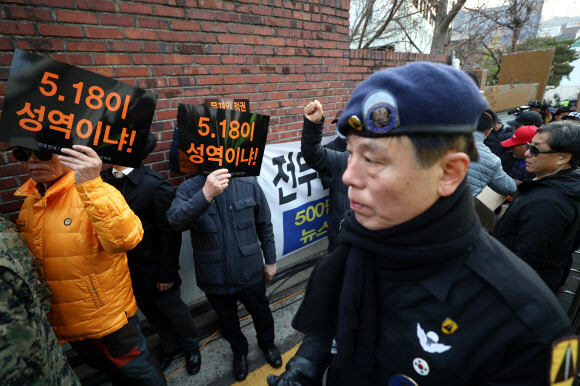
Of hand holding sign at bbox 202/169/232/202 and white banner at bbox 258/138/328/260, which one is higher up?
hand holding sign at bbox 202/169/232/202

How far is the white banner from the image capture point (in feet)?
10.4

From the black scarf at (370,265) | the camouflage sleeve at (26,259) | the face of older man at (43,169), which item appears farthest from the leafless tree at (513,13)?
the camouflage sleeve at (26,259)

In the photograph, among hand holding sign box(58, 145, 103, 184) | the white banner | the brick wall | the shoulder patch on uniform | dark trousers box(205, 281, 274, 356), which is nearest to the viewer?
the shoulder patch on uniform

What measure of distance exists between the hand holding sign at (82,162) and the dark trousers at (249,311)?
1376 millimetres

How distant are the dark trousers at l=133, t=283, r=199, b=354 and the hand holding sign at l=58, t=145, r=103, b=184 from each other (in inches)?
49.0

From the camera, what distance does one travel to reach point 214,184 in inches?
74.8

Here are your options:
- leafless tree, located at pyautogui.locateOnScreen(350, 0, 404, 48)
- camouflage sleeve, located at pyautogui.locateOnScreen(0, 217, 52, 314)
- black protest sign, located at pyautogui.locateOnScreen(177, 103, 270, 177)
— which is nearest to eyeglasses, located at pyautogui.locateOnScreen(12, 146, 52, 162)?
camouflage sleeve, located at pyautogui.locateOnScreen(0, 217, 52, 314)

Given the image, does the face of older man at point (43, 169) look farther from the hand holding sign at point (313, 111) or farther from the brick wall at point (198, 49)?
the hand holding sign at point (313, 111)

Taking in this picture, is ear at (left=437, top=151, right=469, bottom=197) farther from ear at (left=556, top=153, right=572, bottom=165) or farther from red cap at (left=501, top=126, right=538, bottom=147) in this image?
red cap at (left=501, top=126, right=538, bottom=147)

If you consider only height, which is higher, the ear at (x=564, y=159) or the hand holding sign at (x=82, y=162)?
the hand holding sign at (x=82, y=162)

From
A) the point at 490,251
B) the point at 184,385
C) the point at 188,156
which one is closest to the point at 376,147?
the point at 490,251

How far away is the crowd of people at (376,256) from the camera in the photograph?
76cm

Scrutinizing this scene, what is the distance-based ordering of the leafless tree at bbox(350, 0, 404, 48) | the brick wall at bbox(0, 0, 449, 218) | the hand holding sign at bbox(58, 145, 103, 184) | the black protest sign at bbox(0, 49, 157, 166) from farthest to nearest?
the leafless tree at bbox(350, 0, 404, 48) → the brick wall at bbox(0, 0, 449, 218) → the hand holding sign at bbox(58, 145, 103, 184) → the black protest sign at bbox(0, 49, 157, 166)

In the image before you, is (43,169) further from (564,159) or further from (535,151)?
(564,159)
